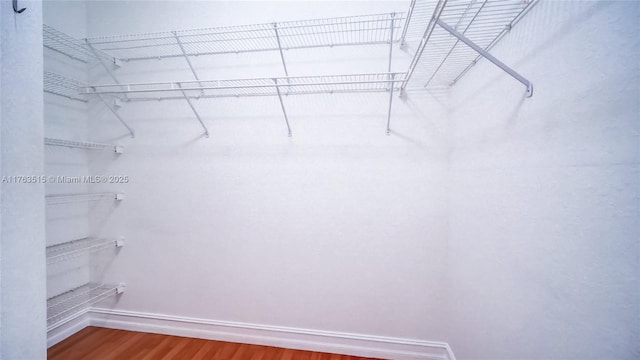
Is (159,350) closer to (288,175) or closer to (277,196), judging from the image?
(277,196)

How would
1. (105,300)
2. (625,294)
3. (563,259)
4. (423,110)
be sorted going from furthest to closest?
(105,300) < (423,110) < (563,259) < (625,294)

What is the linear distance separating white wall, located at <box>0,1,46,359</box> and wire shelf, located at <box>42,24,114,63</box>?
3.24 feet

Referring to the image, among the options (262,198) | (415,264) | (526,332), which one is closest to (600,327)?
(526,332)

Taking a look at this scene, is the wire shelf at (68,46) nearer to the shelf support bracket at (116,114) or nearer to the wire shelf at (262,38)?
the wire shelf at (262,38)

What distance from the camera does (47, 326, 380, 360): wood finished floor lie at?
1.46 m

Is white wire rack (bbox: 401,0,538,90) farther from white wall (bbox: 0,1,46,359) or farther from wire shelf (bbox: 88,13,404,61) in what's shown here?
white wall (bbox: 0,1,46,359)

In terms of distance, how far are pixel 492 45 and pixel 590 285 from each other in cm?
98

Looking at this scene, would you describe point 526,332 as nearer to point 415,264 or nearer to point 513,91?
point 415,264

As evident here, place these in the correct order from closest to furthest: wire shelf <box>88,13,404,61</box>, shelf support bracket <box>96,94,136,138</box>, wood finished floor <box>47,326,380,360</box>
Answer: wire shelf <box>88,13,404,61</box> < wood finished floor <box>47,326,380,360</box> < shelf support bracket <box>96,94,136,138</box>

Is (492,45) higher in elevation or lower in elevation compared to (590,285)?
higher

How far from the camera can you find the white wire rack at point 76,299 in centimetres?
151

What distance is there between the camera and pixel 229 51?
1.54 m

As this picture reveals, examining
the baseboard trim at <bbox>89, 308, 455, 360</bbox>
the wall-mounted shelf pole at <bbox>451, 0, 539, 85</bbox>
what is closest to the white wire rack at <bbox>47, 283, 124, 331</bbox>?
the baseboard trim at <bbox>89, 308, 455, 360</bbox>

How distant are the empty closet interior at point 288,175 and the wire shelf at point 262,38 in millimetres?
14
